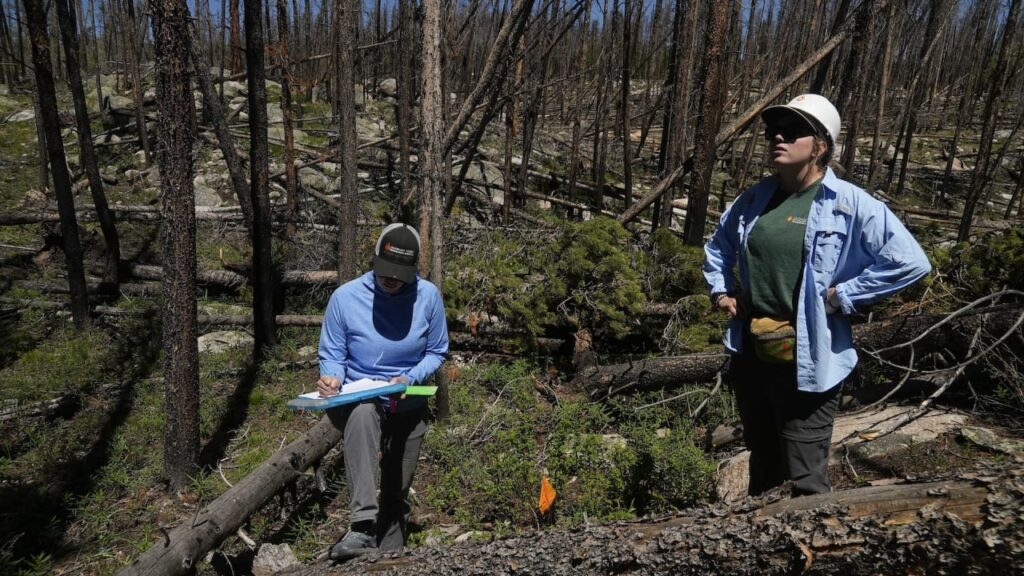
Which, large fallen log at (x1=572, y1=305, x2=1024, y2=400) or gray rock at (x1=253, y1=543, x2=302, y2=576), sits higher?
large fallen log at (x1=572, y1=305, x2=1024, y2=400)

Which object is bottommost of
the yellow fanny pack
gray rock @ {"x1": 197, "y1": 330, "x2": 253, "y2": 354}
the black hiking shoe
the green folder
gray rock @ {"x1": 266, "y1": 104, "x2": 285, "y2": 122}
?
gray rock @ {"x1": 197, "y1": 330, "x2": 253, "y2": 354}

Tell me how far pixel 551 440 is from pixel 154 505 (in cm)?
325

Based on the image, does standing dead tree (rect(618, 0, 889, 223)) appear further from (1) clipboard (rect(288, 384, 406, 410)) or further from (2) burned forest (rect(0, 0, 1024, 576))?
(1) clipboard (rect(288, 384, 406, 410))

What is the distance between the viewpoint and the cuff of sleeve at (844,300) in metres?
2.30

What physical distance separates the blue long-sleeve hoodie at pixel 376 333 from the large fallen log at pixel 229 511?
37 cm

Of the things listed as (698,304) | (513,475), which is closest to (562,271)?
(698,304)

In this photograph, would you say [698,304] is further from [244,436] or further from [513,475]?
[244,436]

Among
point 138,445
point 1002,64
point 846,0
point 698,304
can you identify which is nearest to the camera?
point 138,445

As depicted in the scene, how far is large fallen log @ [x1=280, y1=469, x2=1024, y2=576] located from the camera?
1792 millimetres

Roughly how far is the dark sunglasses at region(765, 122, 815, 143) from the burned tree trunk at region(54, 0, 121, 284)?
29.0 feet

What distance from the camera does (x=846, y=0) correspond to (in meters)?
7.32

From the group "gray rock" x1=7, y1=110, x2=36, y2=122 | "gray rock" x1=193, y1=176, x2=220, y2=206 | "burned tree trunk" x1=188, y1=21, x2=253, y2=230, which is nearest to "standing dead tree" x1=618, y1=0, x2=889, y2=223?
"burned tree trunk" x1=188, y1=21, x2=253, y2=230

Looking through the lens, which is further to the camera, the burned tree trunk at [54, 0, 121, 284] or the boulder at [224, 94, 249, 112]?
the boulder at [224, 94, 249, 112]

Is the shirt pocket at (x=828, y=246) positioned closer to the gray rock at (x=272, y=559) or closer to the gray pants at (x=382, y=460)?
the gray pants at (x=382, y=460)
